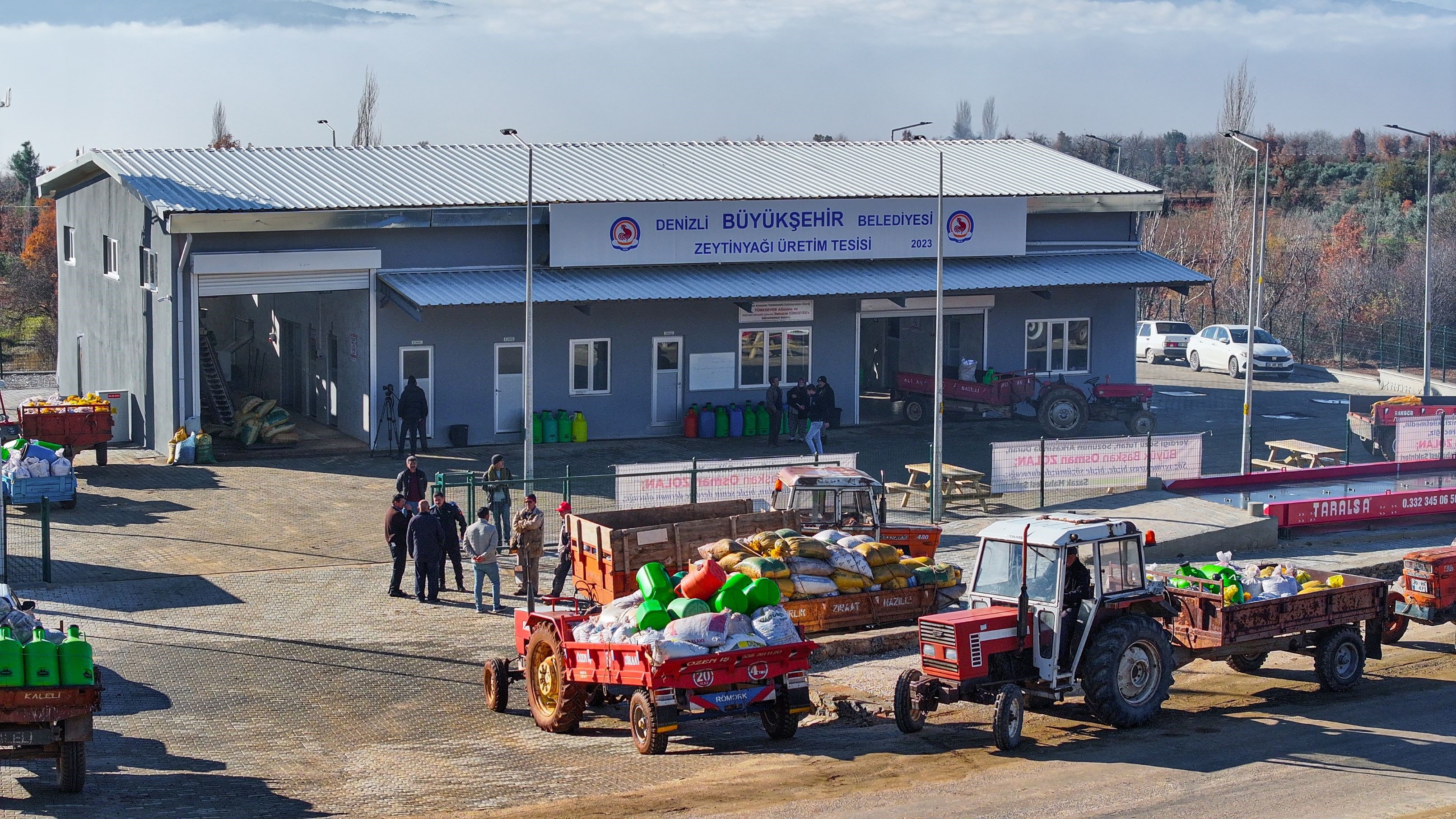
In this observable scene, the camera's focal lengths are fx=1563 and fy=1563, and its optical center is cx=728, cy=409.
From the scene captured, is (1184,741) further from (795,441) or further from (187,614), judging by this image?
(795,441)

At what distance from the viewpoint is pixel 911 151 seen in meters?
45.6

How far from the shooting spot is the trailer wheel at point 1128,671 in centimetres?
1583

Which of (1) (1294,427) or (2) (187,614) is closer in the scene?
(2) (187,614)

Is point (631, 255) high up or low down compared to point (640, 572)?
up

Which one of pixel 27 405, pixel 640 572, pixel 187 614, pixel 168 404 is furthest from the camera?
pixel 168 404

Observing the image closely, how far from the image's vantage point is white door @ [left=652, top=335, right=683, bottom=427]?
37969mm

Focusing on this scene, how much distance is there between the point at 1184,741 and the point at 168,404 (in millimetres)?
25166

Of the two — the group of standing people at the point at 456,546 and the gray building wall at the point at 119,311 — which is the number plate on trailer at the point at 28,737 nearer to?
the group of standing people at the point at 456,546

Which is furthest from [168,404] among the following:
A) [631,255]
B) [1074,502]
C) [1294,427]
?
[1294,427]

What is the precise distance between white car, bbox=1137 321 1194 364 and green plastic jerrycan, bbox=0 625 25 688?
4506 centimetres

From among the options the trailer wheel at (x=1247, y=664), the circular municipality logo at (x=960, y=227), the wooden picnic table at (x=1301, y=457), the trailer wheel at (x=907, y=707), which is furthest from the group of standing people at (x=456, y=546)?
the circular municipality logo at (x=960, y=227)

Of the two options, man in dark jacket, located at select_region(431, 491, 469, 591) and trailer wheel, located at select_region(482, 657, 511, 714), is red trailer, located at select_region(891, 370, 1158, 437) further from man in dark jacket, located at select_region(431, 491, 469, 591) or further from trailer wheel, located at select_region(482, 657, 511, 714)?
trailer wheel, located at select_region(482, 657, 511, 714)

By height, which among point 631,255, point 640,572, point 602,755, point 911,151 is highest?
point 911,151

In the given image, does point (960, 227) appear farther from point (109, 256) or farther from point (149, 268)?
point (109, 256)
